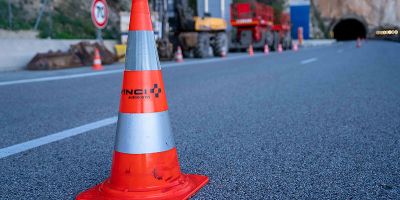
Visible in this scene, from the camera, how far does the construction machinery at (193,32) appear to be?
19.2 m

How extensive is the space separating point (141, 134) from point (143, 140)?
3cm

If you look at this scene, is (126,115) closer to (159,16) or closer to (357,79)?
(357,79)

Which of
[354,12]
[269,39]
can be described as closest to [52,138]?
[269,39]

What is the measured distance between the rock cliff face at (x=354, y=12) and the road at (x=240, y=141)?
6493 cm

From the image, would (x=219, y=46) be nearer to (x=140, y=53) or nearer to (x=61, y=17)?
(x=61, y=17)

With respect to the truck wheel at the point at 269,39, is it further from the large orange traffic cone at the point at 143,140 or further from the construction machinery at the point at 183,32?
the large orange traffic cone at the point at 143,140

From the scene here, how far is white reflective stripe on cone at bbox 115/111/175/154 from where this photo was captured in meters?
2.28

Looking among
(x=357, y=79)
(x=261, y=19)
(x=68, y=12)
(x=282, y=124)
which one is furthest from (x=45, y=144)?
(x=261, y=19)

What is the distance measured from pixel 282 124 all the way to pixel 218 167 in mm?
1538

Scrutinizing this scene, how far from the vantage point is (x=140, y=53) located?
7.88 feet

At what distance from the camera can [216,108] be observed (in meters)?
5.33

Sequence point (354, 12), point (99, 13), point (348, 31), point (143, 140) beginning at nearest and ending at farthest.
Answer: point (143, 140)
point (99, 13)
point (354, 12)
point (348, 31)

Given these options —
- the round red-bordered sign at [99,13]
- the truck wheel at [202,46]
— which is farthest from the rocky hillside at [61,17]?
the truck wheel at [202,46]

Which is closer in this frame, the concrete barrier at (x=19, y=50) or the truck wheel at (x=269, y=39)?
the concrete barrier at (x=19, y=50)
